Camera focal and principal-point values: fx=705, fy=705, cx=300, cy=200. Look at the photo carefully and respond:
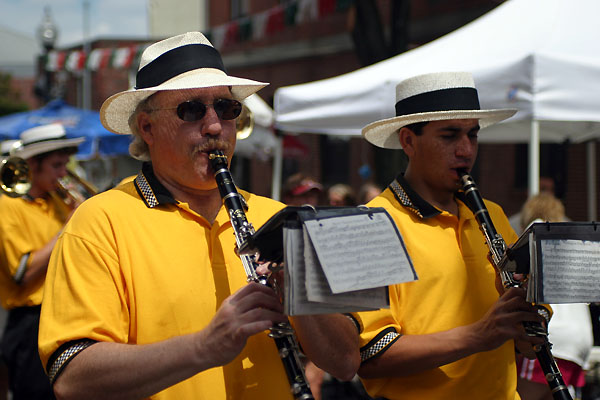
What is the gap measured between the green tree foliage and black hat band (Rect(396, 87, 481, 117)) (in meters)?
37.0

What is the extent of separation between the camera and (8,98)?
127 feet

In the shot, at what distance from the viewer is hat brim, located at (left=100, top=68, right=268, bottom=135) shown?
218cm

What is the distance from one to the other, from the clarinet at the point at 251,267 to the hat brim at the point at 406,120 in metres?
0.93

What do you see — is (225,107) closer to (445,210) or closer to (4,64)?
(445,210)

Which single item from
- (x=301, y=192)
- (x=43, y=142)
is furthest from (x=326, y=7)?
(x=43, y=142)

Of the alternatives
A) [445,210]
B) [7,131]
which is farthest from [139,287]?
[7,131]

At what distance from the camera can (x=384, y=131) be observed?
Answer: 3.05 meters

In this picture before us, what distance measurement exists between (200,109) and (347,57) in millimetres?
15010

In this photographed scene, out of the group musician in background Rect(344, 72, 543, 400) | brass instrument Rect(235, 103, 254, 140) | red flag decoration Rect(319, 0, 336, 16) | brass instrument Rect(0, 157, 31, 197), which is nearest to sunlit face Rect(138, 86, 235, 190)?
musician in background Rect(344, 72, 543, 400)

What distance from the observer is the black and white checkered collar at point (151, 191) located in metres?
2.20

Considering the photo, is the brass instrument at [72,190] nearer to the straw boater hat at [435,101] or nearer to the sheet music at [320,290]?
the straw boater hat at [435,101]

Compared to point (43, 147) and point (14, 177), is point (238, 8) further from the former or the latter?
point (14, 177)

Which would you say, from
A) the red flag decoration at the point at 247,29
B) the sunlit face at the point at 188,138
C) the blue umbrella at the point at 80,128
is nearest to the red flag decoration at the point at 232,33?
the red flag decoration at the point at 247,29

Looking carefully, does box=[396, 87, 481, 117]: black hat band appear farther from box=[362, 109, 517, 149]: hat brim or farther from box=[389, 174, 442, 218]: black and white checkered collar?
box=[389, 174, 442, 218]: black and white checkered collar
